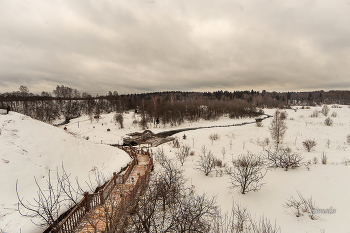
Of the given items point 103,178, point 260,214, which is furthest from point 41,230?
point 260,214

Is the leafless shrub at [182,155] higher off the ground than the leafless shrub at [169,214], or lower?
lower

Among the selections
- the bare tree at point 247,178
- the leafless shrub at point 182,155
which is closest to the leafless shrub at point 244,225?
the bare tree at point 247,178

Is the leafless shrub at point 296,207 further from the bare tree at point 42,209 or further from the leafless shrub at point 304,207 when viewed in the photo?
the bare tree at point 42,209

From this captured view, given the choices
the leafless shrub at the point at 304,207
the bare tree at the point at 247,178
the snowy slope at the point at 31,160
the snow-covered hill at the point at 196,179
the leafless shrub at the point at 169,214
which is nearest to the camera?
the leafless shrub at the point at 169,214

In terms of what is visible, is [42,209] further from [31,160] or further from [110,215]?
[110,215]

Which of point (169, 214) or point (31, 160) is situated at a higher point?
point (31, 160)

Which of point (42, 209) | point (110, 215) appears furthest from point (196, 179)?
point (42, 209)

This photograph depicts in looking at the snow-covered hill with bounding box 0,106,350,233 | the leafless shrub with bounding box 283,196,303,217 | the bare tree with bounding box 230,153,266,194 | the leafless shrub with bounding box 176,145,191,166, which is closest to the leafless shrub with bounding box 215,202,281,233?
the snow-covered hill with bounding box 0,106,350,233

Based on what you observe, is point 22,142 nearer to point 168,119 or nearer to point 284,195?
point 284,195
